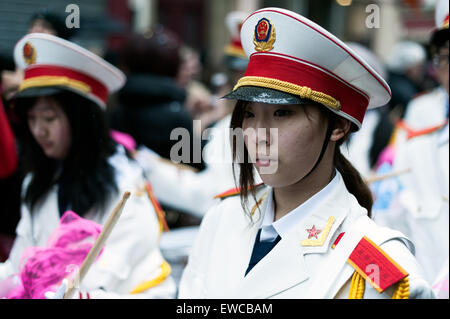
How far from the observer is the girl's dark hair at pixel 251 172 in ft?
6.15

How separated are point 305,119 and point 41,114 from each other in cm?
135

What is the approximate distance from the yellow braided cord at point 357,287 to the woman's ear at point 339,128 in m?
0.40

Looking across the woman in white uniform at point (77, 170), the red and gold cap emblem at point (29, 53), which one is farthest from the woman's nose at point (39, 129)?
the red and gold cap emblem at point (29, 53)

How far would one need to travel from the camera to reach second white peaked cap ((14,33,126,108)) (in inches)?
101

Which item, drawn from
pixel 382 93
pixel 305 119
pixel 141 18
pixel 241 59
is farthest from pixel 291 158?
pixel 141 18

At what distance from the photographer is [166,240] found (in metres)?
3.99

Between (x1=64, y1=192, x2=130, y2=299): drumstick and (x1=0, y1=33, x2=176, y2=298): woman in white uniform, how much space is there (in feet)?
1.78

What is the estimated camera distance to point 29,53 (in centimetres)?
261

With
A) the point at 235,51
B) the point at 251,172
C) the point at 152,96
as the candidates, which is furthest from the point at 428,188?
the point at 152,96

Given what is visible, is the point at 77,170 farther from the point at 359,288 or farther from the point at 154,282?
the point at 359,288

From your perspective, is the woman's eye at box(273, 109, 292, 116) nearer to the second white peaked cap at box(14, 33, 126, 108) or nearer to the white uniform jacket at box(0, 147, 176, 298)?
the white uniform jacket at box(0, 147, 176, 298)

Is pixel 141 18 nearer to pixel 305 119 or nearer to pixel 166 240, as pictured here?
pixel 166 240

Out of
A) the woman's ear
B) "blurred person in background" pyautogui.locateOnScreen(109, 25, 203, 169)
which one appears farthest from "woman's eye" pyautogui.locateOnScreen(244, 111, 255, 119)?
"blurred person in background" pyautogui.locateOnScreen(109, 25, 203, 169)

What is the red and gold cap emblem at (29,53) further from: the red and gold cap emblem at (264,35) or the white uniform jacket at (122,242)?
the red and gold cap emblem at (264,35)
